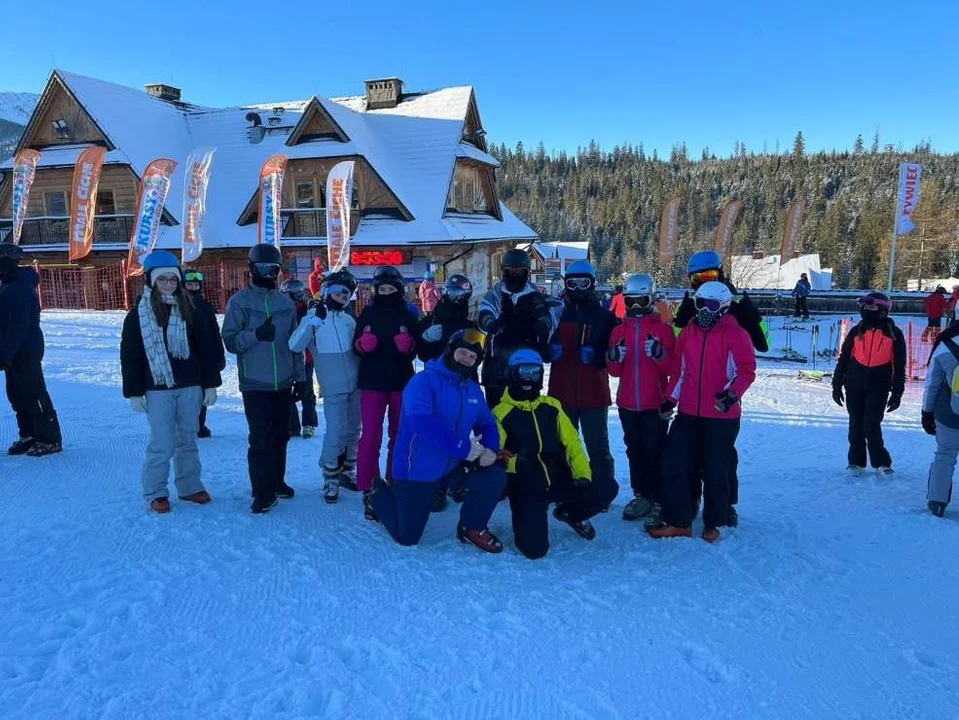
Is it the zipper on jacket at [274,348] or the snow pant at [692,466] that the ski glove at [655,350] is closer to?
the snow pant at [692,466]

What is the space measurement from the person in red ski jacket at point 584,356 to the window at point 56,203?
24280mm

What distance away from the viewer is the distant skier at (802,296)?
2536 centimetres

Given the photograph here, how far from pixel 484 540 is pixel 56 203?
83.0 feet

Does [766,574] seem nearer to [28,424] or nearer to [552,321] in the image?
[552,321]

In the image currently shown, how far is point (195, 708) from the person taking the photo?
251 centimetres

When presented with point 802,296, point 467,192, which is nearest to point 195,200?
point 467,192

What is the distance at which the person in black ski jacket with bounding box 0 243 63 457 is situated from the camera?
5.65 metres

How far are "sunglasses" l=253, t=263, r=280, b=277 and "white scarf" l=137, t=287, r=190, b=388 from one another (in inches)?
24.5

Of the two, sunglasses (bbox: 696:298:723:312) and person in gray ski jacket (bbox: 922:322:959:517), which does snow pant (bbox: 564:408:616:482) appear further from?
person in gray ski jacket (bbox: 922:322:959:517)

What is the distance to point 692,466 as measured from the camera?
172 inches

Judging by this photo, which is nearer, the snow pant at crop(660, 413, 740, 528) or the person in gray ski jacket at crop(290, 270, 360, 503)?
the snow pant at crop(660, 413, 740, 528)

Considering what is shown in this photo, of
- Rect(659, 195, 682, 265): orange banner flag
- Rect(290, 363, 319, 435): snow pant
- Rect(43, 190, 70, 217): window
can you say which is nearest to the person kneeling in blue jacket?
Rect(290, 363, 319, 435): snow pant

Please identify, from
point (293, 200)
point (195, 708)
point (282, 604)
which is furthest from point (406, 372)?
point (293, 200)

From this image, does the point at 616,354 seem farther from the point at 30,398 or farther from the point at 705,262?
the point at 30,398
